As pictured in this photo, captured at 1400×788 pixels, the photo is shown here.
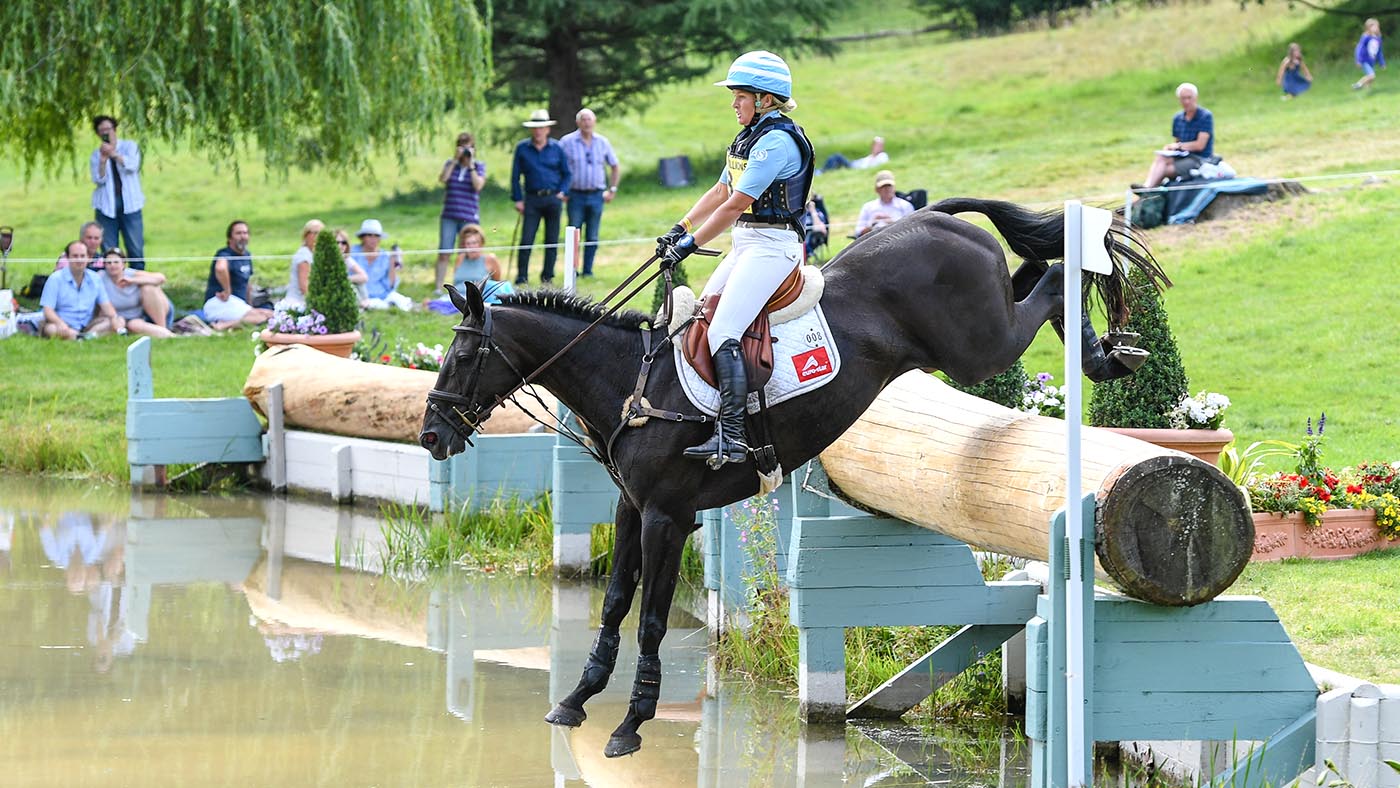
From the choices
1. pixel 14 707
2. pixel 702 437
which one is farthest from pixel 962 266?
pixel 14 707

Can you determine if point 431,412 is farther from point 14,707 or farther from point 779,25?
point 779,25

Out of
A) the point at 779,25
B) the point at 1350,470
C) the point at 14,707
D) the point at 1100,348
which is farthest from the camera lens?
the point at 779,25

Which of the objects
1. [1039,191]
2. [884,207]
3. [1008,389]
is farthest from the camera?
[1039,191]

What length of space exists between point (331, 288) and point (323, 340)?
491 millimetres

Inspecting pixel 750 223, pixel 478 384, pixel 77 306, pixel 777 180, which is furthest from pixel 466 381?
pixel 77 306

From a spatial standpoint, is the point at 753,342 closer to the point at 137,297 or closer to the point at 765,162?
the point at 765,162

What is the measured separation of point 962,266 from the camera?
6785 mm

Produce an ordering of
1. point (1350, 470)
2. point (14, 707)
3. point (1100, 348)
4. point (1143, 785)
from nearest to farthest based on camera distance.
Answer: point (1143, 785)
point (1100, 348)
point (14, 707)
point (1350, 470)

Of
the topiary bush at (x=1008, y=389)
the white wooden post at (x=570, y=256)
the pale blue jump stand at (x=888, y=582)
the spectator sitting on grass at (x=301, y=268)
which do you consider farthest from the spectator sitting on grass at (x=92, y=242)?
the pale blue jump stand at (x=888, y=582)

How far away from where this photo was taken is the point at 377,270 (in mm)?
18562

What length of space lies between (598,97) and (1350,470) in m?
22.2

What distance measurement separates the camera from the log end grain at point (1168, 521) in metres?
5.21

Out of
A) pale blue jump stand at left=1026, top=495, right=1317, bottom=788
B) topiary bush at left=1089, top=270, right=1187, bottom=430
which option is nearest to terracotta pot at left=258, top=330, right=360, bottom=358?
topiary bush at left=1089, top=270, right=1187, bottom=430

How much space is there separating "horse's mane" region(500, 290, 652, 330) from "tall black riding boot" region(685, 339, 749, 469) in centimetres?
55
